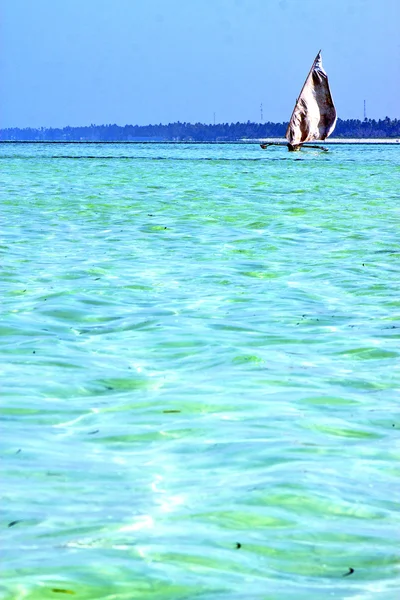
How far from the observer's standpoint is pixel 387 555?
4.50 metres

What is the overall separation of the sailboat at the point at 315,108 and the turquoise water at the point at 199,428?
6366 centimetres

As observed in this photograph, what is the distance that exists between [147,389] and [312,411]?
1.16 m

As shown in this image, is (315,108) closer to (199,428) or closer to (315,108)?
(315,108)

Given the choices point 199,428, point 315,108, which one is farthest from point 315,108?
point 199,428

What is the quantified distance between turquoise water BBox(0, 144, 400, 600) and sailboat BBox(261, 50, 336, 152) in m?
63.7

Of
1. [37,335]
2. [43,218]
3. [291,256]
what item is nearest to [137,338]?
[37,335]

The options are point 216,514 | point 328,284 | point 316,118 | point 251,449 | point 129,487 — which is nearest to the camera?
point 216,514

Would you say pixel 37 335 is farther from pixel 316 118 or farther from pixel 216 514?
pixel 316 118

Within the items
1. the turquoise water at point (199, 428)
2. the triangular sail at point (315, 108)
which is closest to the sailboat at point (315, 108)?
the triangular sail at point (315, 108)

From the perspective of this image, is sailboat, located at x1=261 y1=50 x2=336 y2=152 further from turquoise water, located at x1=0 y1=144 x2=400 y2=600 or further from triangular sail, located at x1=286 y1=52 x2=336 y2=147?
turquoise water, located at x1=0 y1=144 x2=400 y2=600

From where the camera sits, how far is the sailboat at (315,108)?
76688 mm

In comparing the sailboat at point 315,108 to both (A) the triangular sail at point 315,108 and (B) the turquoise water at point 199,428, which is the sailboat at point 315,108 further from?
(B) the turquoise water at point 199,428

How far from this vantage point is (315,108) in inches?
3098

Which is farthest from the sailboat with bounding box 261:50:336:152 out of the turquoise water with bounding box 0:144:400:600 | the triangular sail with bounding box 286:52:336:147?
the turquoise water with bounding box 0:144:400:600
